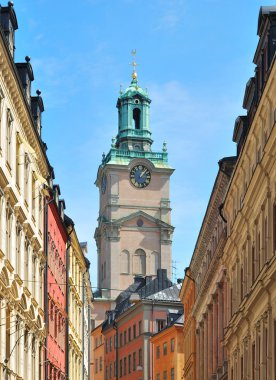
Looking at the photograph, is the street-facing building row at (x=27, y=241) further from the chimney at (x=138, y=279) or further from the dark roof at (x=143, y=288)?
the chimney at (x=138, y=279)

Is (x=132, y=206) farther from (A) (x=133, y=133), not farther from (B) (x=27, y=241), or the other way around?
(B) (x=27, y=241)

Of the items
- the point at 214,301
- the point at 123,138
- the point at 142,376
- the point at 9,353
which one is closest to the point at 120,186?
the point at 123,138

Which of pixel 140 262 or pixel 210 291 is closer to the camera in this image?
pixel 210 291

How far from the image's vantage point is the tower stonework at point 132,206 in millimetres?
168000

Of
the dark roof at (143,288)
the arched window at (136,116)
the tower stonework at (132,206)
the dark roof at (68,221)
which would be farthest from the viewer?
the arched window at (136,116)

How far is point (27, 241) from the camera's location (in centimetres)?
4603

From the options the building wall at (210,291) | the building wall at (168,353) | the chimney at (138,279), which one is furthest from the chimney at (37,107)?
the chimney at (138,279)

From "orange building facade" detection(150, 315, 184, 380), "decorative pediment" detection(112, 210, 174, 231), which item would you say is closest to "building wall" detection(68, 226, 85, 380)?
"orange building facade" detection(150, 315, 184, 380)

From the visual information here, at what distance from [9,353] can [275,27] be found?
1430 centimetres

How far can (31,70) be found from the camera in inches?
1880

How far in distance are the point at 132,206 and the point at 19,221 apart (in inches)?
5088

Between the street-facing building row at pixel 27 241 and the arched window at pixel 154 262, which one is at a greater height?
the arched window at pixel 154 262

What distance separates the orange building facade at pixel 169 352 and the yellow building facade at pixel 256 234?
190 feet

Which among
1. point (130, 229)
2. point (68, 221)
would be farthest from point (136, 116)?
point (68, 221)
